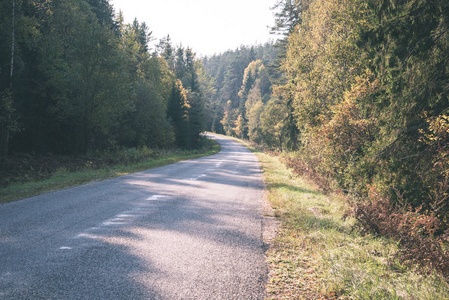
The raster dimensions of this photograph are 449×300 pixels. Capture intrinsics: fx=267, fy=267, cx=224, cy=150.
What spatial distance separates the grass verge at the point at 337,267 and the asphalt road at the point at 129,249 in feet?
1.20

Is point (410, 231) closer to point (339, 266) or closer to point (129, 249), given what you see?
point (339, 266)

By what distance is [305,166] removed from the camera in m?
16.0

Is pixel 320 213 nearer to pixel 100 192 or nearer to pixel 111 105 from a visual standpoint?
pixel 100 192

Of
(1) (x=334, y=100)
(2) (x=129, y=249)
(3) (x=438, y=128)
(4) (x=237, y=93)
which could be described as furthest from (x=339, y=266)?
(4) (x=237, y=93)

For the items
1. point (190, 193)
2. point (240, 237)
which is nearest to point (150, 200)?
point (190, 193)

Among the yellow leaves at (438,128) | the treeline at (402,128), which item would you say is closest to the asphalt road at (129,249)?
the treeline at (402,128)

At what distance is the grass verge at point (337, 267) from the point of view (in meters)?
3.34

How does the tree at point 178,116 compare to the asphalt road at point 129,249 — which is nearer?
the asphalt road at point 129,249

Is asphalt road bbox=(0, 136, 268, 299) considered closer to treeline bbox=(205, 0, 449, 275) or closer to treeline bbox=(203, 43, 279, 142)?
treeline bbox=(205, 0, 449, 275)

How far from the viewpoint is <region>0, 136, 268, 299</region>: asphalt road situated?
318 centimetres

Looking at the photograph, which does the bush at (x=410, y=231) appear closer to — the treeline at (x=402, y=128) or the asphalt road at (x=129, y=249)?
the treeline at (x=402, y=128)

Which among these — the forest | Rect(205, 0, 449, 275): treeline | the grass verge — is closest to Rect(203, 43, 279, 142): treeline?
the forest

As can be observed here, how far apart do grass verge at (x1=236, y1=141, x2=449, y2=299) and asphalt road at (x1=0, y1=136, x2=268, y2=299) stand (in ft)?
1.20

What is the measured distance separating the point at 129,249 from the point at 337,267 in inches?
127
